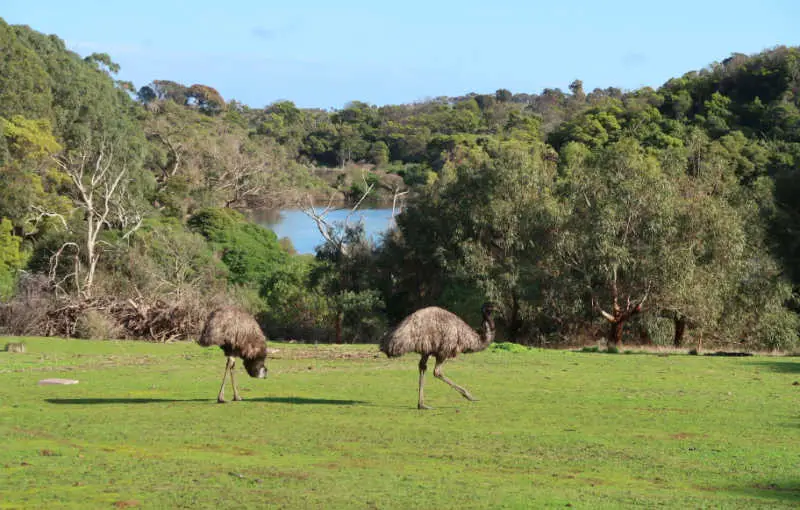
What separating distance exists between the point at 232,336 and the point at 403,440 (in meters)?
5.27

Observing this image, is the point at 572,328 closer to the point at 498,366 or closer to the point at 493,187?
the point at 493,187

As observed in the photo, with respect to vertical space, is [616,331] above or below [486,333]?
above

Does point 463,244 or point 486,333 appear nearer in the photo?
point 486,333

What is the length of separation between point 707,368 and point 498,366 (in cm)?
564

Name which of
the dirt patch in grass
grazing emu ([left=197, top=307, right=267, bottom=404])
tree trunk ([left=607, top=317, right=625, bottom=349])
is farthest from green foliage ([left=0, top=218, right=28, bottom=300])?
the dirt patch in grass

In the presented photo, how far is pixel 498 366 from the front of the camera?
90.4 ft

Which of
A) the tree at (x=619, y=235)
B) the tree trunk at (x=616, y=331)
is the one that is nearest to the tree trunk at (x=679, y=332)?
the tree at (x=619, y=235)

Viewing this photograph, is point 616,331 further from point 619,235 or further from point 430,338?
point 430,338

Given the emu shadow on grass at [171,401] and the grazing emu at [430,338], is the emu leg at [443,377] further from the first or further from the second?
the emu shadow on grass at [171,401]

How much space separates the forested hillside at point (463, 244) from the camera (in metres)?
40.0

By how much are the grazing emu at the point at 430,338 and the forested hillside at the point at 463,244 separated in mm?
22645

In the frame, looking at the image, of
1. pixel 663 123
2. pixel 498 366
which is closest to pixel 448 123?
pixel 663 123

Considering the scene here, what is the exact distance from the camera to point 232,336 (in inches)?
739

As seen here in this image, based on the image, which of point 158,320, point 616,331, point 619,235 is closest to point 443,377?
point 158,320
